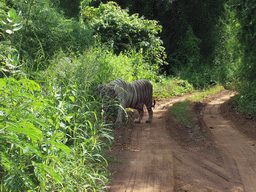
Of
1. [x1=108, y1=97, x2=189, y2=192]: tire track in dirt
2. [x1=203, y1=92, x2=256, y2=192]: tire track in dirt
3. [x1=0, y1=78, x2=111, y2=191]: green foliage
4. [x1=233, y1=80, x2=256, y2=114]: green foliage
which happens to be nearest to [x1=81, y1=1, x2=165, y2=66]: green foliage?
[x1=233, y1=80, x2=256, y2=114]: green foliage

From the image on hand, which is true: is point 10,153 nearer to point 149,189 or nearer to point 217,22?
point 149,189

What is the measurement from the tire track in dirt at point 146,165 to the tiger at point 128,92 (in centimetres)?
63

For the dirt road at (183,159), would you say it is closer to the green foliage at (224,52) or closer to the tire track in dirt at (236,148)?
the tire track in dirt at (236,148)

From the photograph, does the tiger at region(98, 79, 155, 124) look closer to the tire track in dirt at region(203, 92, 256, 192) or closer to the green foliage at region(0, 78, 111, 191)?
the tire track in dirt at region(203, 92, 256, 192)

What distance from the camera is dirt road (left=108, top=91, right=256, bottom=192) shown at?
326 cm

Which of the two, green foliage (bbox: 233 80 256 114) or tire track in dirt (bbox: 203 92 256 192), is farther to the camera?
green foliage (bbox: 233 80 256 114)

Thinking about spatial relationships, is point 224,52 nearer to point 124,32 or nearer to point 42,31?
point 124,32

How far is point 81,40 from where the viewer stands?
812 cm

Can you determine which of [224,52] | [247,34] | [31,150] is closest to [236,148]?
[31,150]

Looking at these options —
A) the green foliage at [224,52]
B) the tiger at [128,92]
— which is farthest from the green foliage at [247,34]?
the green foliage at [224,52]

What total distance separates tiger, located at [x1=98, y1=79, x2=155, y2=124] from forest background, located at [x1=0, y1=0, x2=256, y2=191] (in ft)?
0.89

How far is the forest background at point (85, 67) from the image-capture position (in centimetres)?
238

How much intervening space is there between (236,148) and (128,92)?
7.75 ft

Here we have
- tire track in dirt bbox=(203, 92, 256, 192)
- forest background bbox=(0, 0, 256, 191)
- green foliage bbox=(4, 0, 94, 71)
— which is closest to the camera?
forest background bbox=(0, 0, 256, 191)
